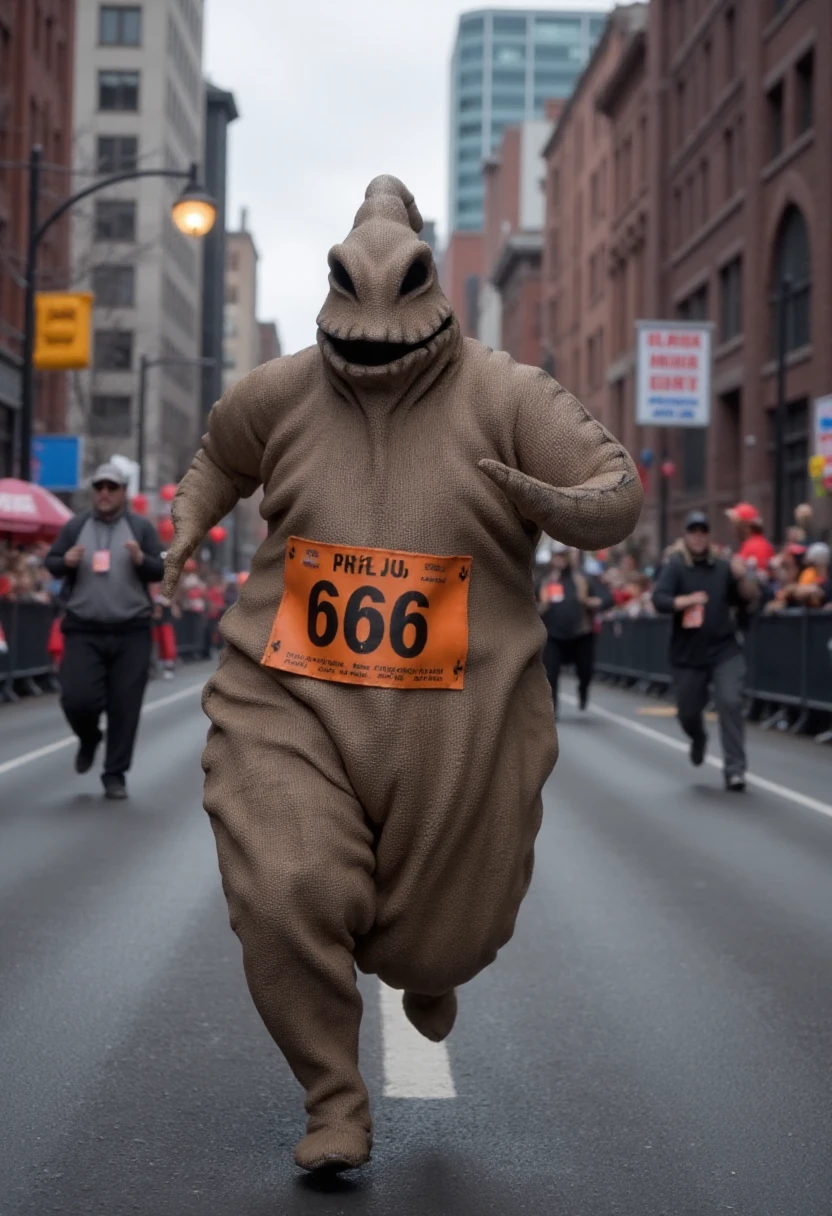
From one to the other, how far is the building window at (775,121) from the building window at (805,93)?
214 cm

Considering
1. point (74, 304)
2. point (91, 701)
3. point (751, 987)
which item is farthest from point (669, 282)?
point (751, 987)

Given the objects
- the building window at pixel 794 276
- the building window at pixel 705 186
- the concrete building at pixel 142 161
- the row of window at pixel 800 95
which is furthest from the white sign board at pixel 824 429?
the concrete building at pixel 142 161

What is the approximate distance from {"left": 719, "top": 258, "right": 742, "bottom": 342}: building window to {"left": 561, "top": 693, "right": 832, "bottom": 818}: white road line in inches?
905

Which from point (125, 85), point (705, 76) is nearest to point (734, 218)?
point (705, 76)

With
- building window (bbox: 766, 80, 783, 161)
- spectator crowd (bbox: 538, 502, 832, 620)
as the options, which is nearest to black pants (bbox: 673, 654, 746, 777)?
spectator crowd (bbox: 538, 502, 832, 620)

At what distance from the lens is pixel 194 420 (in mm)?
108750

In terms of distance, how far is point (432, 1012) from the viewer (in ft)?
15.2

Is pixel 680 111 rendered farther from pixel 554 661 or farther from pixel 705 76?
pixel 554 661

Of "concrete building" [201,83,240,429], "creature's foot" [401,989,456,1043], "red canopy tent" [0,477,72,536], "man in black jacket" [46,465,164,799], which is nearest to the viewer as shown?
"creature's foot" [401,989,456,1043]

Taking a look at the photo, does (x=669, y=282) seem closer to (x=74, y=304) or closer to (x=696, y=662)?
(x=74, y=304)

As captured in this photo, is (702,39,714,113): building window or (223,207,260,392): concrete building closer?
(702,39,714,113): building window

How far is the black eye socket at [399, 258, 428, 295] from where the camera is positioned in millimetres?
4238

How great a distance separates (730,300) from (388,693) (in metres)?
43.5

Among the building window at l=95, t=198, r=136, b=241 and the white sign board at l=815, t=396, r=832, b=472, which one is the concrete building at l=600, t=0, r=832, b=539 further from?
the building window at l=95, t=198, r=136, b=241
